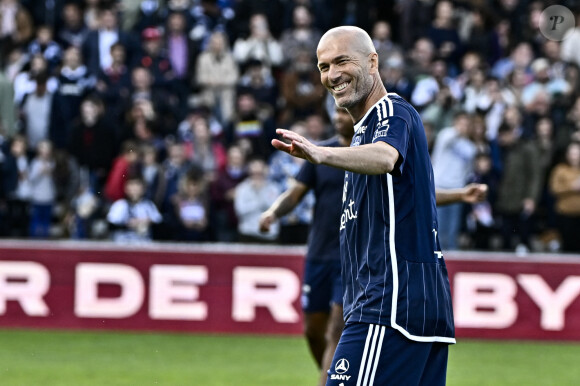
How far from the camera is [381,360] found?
4918 mm

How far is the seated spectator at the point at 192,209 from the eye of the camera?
1452cm

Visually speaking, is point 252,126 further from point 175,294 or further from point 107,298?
point 107,298

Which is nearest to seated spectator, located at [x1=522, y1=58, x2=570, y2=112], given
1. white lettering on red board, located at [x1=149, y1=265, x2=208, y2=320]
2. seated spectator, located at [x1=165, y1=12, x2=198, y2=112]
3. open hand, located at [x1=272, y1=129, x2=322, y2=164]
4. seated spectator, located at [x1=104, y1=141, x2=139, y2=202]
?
seated spectator, located at [x1=165, y1=12, x2=198, y2=112]

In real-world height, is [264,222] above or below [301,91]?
below

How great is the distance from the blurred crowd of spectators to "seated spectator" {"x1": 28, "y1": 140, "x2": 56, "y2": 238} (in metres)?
0.02

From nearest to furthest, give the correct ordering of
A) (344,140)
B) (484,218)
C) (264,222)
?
(344,140) → (264,222) → (484,218)

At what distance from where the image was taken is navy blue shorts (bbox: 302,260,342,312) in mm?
8430

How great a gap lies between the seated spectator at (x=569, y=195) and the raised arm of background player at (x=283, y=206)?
7518 mm

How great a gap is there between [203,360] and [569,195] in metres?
6.20

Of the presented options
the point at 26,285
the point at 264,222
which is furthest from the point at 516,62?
the point at 264,222

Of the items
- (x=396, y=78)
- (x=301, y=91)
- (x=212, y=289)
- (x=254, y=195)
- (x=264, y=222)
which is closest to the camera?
(x=264, y=222)

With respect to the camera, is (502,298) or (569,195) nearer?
(502,298)

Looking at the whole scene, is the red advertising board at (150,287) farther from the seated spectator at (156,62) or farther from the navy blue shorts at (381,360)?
the navy blue shorts at (381,360)

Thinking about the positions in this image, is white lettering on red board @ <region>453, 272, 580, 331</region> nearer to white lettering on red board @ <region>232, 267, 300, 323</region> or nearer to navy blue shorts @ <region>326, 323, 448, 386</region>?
white lettering on red board @ <region>232, 267, 300, 323</region>
